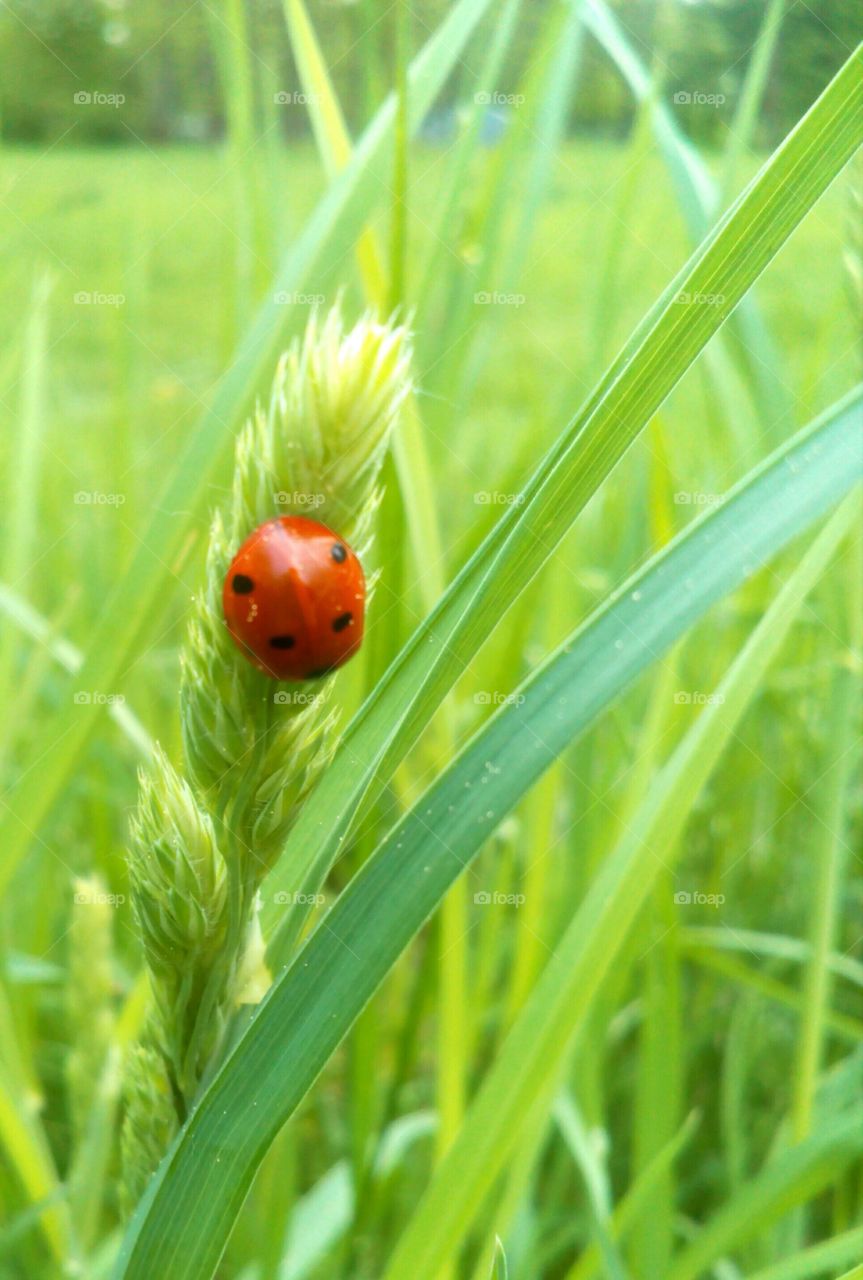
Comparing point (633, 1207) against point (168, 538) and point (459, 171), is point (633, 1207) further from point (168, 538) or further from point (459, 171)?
point (459, 171)

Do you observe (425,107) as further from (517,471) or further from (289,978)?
(289,978)

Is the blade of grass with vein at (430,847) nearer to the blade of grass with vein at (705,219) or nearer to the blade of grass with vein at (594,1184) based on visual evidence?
the blade of grass with vein at (594,1184)

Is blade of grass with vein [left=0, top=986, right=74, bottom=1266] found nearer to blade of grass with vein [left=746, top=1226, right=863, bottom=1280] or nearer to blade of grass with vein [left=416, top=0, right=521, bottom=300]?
blade of grass with vein [left=746, top=1226, right=863, bottom=1280]

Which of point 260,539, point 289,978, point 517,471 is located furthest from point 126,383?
point 289,978

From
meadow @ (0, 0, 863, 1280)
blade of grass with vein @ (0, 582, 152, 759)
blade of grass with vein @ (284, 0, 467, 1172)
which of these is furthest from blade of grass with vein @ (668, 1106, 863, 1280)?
blade of grass with vein @ (0, 582, 152, 759)

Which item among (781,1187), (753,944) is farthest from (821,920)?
(753,944)

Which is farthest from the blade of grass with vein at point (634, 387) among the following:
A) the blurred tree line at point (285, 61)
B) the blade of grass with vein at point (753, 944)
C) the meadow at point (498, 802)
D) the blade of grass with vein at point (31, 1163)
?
the blade of grass with vein at point (753, 944)
